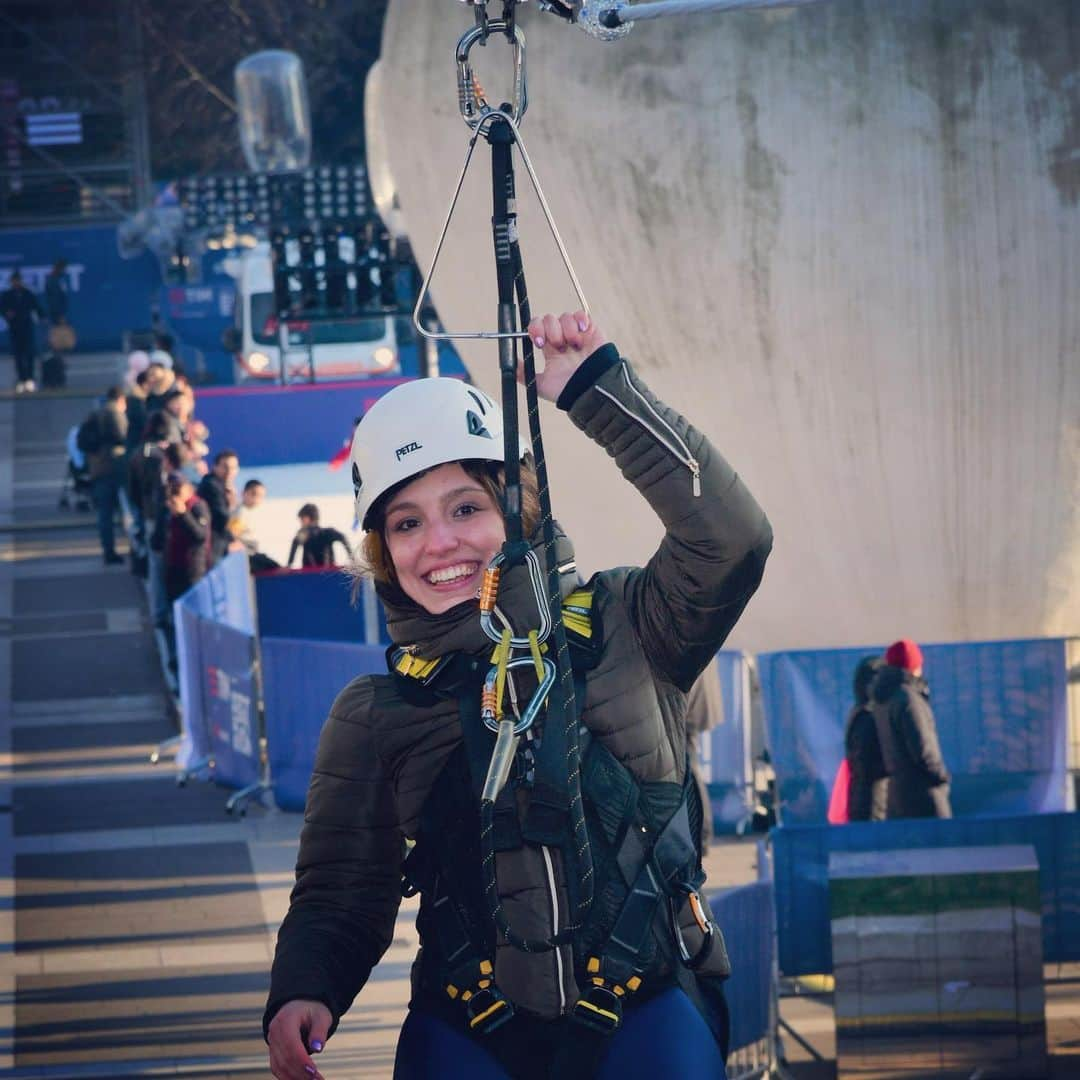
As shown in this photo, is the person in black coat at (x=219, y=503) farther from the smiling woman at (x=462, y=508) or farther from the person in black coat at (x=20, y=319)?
the person in black coat at (x=20, y=319)

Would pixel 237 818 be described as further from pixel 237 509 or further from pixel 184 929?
pixel 237 509

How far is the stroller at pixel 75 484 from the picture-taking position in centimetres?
2344

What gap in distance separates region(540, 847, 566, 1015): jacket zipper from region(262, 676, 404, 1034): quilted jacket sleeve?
0.42 meters

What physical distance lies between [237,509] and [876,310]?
5.97 meters

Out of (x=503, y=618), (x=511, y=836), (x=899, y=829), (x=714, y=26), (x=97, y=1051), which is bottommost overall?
(x=97, y=1051)

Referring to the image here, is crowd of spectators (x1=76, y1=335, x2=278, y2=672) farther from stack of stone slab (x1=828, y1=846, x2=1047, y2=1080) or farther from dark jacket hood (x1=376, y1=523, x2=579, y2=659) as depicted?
dark jacket hood (x1=376, y1=523, x2=579, y2=659)

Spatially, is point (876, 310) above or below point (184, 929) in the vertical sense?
above

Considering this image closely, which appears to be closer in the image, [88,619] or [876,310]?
[876,310]

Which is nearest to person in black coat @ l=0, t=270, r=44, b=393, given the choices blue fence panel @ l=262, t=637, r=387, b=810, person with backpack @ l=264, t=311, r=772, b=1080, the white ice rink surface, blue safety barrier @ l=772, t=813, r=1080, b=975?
the white ice rink surface

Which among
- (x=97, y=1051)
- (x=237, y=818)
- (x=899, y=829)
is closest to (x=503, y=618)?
(x=899, y=829)

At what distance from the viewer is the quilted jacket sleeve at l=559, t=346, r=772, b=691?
3525mm

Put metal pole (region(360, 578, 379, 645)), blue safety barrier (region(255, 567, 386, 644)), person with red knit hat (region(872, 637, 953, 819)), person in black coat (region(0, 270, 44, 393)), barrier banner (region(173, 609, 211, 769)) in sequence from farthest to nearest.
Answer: person in black coat (region(0, 270, 44, 393)) < metal pole (region(360, 578, 379, 645)) < blue safety barrier (region(255, 567, 386, 644)) < barrier banner (region(173, 609, 211, 769)) < person with red knit hat (region(872, 637, 953, 819))

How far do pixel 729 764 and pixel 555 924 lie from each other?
8.10 metres

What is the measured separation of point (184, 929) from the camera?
10102 mm
